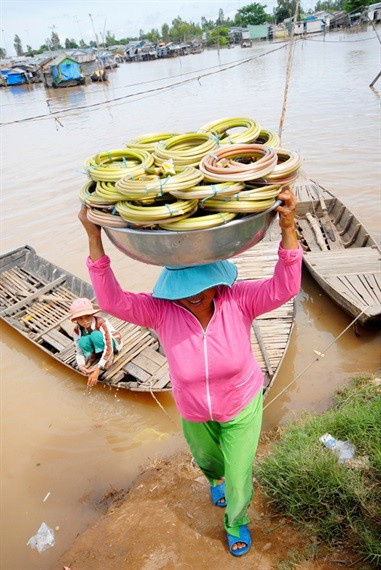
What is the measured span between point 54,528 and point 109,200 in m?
3.47

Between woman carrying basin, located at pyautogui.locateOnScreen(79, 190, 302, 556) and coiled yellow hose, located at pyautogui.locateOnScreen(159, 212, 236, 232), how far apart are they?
1.24ft

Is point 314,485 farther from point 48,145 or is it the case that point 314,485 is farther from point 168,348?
point 48,145

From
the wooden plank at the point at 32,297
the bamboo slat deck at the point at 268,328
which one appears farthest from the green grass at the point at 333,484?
the wooden plank at the point at 32,297

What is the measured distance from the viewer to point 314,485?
8.32 ft

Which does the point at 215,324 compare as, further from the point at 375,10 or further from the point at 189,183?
the point at 375,10

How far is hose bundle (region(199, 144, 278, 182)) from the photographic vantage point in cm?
153

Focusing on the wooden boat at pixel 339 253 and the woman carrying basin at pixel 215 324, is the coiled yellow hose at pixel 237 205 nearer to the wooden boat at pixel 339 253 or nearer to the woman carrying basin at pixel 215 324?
the woman carrying basin at pixel 215 324

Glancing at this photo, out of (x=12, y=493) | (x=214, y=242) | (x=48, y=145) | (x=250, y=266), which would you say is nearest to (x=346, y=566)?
(x=214, y=242)

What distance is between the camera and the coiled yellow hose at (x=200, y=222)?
151cm

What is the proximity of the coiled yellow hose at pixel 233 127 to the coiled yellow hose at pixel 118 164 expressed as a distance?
37 centimetres

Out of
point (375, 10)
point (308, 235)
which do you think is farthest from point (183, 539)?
point (375, 10)

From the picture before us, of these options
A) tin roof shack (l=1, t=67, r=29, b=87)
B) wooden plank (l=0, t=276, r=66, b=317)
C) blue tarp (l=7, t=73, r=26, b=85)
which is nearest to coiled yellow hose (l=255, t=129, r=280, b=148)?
wooden plank (l=0, t=276, r=66, b=317)

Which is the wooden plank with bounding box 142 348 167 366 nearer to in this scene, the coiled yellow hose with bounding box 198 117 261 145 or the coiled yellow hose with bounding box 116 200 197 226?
the coiled yellow hose with bounding box 198 117 261 145

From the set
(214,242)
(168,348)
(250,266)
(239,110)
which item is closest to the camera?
(214,242)
